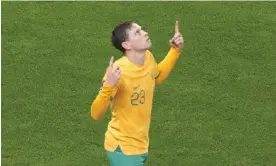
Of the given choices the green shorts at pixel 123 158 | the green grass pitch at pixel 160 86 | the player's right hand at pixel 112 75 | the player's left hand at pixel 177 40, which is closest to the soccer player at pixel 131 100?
the green shorts at pixel 123 158

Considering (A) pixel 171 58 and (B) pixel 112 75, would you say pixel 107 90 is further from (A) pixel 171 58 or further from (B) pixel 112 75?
(A) pixel 171 58

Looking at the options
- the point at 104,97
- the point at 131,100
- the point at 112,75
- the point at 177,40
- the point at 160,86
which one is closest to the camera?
the point at 112,75

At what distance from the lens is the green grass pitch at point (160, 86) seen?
368 inches

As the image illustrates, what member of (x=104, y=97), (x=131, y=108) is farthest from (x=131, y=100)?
(x=104, y=97)

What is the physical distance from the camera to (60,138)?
9.55 meters

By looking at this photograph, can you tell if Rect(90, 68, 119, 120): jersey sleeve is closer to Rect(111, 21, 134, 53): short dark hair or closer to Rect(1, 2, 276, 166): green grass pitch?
Rect(111, 21, 134, 53): short dark hair

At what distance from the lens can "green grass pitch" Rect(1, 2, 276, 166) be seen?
9344 mm

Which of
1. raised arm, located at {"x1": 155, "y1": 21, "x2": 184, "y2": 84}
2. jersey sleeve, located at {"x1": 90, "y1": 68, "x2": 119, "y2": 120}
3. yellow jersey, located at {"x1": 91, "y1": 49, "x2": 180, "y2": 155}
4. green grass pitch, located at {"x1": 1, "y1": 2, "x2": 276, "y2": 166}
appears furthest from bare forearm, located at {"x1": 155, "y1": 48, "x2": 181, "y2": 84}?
green grass pitch, located at {"x1": 1, "y1": 2, "x2": 276, "y2": 166}

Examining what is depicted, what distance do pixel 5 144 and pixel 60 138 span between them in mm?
703

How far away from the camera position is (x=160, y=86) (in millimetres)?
10656

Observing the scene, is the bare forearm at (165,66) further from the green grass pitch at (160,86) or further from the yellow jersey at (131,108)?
the green grass pitch at (160,86)

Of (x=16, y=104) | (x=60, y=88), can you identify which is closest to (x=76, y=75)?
(x=60, y=88)

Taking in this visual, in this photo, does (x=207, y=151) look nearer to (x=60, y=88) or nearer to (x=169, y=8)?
(x=60, y=88)

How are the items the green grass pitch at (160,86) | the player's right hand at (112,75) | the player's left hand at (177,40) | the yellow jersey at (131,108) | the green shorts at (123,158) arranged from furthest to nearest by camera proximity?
1. the green grass pitch at (160,86)
2. the player's left hand at (177,40)
3. the green shorts at (123,158)
4. the yellow jersey at (131,108)
5. the player's right hand at (112,75)
